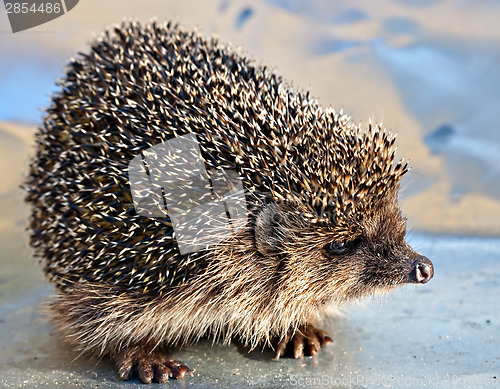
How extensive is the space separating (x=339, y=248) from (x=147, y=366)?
5.54ft

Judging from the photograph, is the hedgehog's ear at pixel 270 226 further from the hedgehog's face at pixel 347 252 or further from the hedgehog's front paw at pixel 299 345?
the hedgehog's front paw at pixel 299 345

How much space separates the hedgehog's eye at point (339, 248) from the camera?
188 inches

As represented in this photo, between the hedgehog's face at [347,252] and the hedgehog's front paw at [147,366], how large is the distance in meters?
1.16

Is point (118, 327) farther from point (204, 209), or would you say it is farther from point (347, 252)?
point (347, 252)

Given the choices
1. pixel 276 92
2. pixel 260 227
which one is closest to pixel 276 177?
pixel 260 227

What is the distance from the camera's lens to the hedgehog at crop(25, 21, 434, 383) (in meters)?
4.63

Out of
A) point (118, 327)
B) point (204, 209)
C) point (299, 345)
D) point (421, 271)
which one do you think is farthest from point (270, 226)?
point (118, 327)

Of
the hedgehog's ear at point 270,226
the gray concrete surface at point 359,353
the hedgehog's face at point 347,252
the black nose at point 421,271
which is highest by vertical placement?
the hedgehog's ear at point 270,226

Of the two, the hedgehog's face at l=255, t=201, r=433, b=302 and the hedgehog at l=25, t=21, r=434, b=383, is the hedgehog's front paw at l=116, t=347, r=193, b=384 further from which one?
the hedgehog's face at l=255, t=201, r=433, b=302

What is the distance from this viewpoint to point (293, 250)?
4.77 metres

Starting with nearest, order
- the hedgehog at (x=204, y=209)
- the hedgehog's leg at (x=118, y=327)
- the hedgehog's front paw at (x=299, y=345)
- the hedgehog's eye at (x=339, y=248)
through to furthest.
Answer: the hedgehog at (x=204, y=209), the hedgehog's eye at (x=339, y=248), the hedgehog's leg at (x=118, y=327), the hedgehog's front paw at (x=299, y=345)

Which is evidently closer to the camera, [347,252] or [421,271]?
[421,271]

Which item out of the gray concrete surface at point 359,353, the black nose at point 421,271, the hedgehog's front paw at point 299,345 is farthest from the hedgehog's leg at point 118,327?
the black nose at point 421,271

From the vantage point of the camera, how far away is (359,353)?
18.2ft
